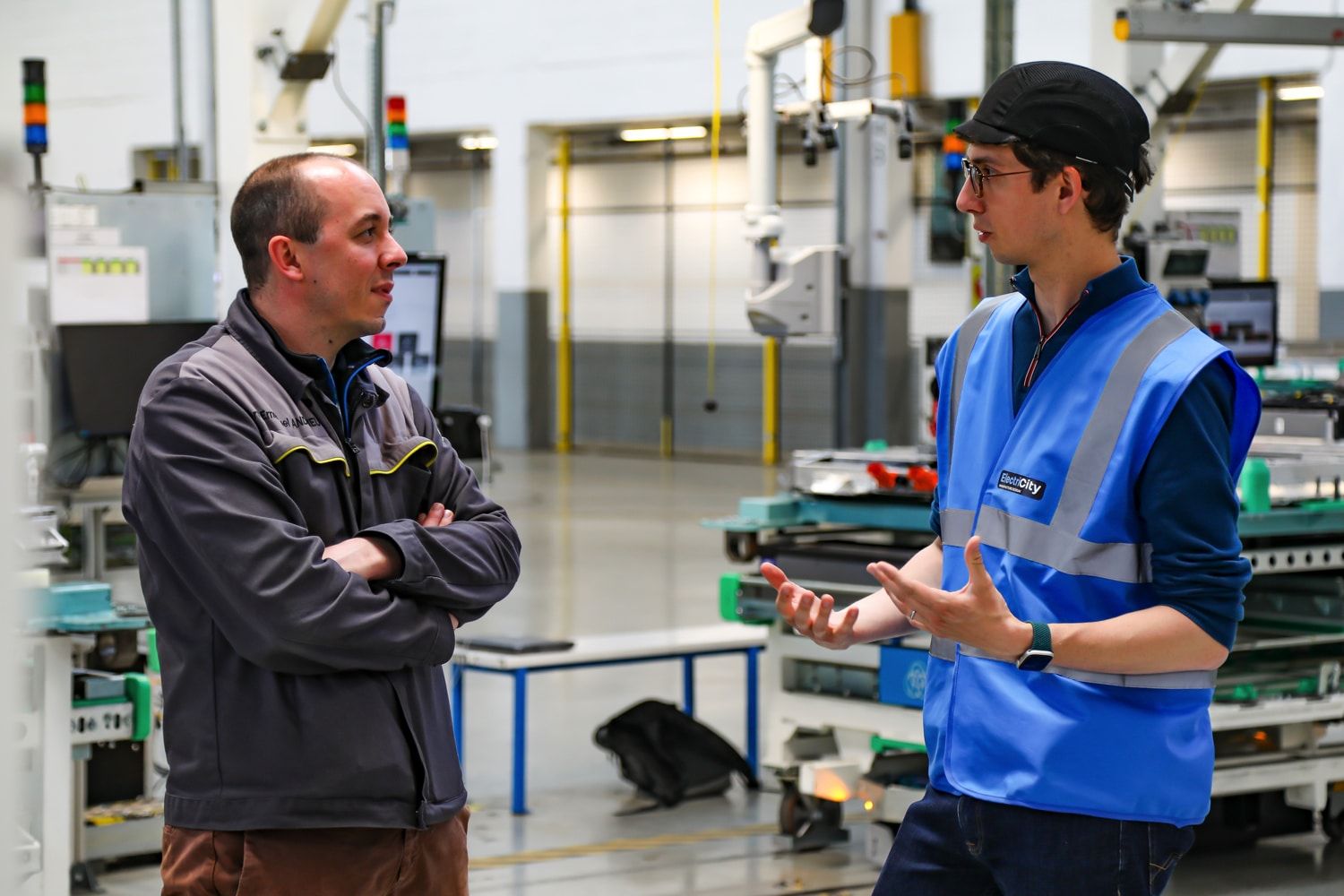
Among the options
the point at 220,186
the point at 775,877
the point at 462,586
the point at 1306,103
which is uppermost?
the point at 1306,103

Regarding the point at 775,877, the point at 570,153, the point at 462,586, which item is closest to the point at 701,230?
the point at 570,153

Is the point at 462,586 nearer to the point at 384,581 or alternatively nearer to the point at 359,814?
the point at 384,581

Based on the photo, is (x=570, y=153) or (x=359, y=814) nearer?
(x=359, y=814)

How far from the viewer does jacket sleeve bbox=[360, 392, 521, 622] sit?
200 centimetres

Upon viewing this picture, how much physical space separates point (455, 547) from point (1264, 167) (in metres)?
11.9

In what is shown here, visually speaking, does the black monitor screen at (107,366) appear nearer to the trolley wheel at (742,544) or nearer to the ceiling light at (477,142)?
the trolley wheel at (742,544)

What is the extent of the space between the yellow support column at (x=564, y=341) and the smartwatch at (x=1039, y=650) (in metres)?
15.1

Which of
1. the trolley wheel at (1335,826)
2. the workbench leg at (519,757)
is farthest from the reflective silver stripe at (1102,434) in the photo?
the workbench leg at (519,757)

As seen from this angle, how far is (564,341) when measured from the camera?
16.8m

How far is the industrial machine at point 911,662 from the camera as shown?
433 cm

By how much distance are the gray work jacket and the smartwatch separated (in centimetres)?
67

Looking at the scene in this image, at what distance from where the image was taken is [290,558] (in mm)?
1879

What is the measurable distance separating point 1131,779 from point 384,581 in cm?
84

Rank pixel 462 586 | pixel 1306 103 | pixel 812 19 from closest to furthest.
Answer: pixel 462 586, pixel 812 19, pixel 1306 103
